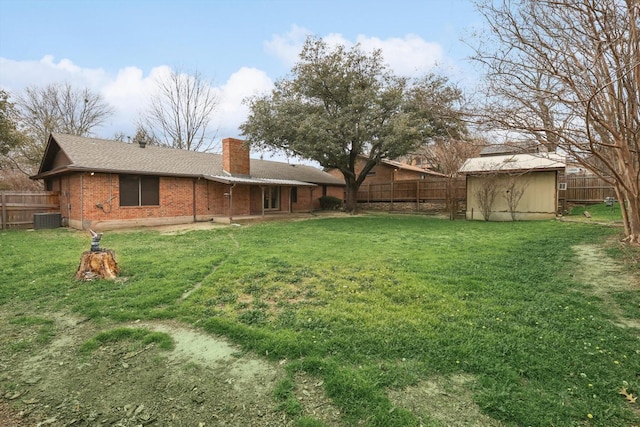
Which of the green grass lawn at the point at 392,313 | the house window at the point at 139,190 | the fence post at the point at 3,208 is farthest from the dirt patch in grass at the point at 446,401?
the fence post at the point at 3,208

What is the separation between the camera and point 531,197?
14719mm

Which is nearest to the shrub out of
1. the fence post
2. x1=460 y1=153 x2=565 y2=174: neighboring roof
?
x1=460 y1=153 x2=565 y2=174: neighboring roof

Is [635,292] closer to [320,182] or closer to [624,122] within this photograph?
[624,122]

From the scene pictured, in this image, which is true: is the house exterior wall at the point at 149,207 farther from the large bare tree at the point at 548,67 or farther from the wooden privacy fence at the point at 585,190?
the wooden privacy fence at the point at 585,190

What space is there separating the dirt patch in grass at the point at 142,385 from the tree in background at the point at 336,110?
499 inches

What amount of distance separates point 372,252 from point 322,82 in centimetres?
1132

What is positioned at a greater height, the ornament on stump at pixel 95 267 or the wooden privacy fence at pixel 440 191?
the wooden privacy fence at pixel 440 191

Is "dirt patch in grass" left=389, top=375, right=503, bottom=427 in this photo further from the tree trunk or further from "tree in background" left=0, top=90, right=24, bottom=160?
"tree in background" left=0, top=90, right=24, bottom=160

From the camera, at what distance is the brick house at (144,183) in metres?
12.7

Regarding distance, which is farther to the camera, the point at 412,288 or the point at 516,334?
the point at 412,288

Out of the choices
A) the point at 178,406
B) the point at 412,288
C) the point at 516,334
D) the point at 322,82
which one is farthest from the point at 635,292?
the point at 322,82

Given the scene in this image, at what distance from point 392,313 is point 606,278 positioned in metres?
4.06

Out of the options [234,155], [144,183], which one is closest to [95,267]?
[144,183]

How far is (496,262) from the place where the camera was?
6.36 m
